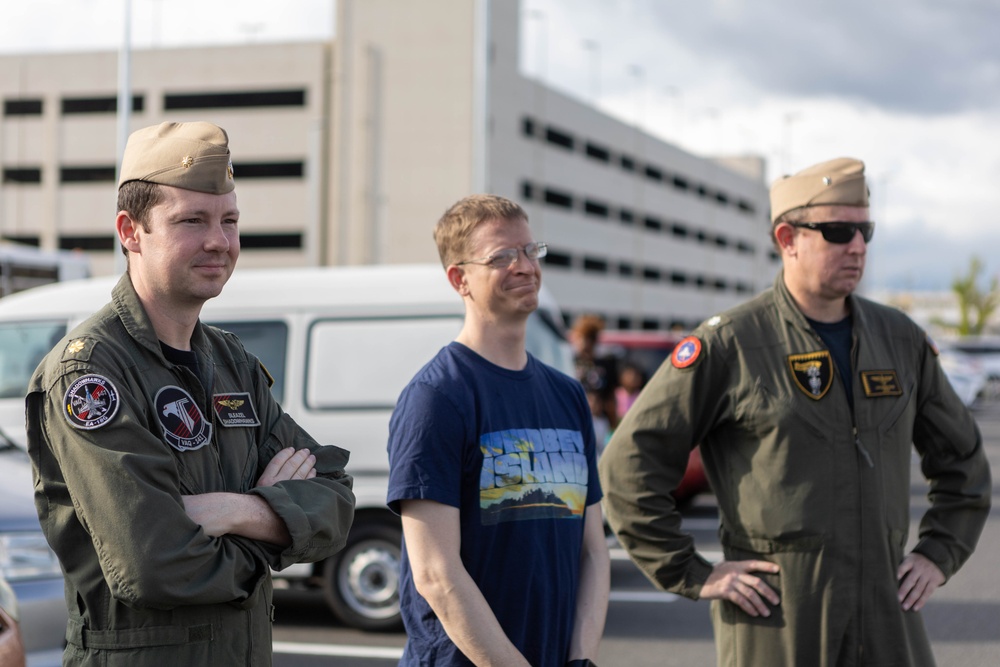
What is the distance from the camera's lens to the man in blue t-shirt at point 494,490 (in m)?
2.79

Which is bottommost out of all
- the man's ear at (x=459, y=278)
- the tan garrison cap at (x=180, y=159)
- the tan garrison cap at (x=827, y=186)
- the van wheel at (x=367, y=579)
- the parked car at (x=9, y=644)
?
the van wheel at (x=367, y=579)

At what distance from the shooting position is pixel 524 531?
2869 mm

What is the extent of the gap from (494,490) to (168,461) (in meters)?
0.89

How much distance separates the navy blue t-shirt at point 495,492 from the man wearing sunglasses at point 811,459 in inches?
20.9

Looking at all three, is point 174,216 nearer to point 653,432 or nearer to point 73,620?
point 73,620

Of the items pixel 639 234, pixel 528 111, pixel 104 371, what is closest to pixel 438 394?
pixel 104 371

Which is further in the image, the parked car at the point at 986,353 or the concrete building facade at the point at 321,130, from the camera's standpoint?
the concrete building facade at the point at 321,130

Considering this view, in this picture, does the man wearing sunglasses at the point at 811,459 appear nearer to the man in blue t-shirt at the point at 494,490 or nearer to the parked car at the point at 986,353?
the man in blue t-shirt at the point at 494,490

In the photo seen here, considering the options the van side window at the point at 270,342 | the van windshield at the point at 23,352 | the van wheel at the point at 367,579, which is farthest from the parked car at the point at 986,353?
the van windshield at the point at 23,352

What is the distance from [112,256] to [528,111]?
826 inches

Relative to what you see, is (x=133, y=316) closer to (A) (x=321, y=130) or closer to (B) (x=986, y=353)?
(B) (x=986, y=353)

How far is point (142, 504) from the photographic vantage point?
221 cm

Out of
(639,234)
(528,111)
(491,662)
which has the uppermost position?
(528,111)

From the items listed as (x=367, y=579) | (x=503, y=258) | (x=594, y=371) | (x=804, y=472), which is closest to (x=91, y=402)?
(x=503, y=258)
